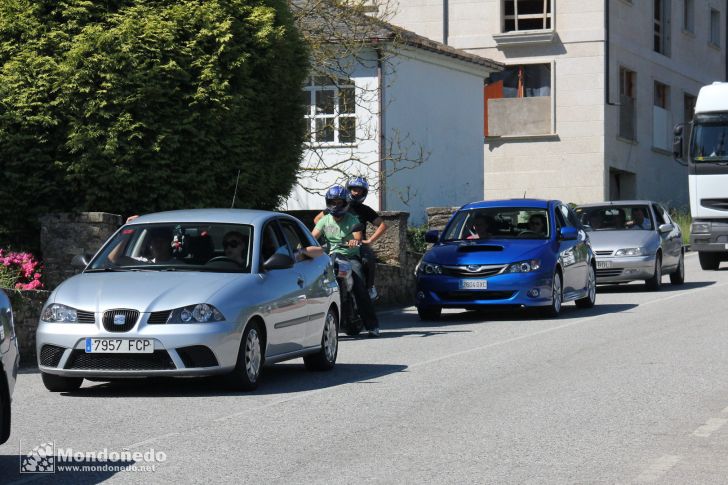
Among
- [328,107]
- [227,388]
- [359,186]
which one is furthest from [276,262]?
[328,107]

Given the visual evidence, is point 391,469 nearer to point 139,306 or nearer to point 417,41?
point 139,306

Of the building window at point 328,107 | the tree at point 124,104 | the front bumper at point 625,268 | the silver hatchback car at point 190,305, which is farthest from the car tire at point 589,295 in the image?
the building window at point 328,107

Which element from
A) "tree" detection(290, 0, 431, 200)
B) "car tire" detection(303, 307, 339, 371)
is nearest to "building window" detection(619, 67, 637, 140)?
"tree" detection(290, 0, 431, 200)

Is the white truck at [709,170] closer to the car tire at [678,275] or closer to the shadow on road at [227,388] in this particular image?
the car tire at [678,275]

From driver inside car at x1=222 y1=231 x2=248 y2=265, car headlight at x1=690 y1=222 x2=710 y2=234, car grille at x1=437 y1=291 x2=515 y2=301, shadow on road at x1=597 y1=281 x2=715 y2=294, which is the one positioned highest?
driver inside car at x1=222 y1=231 x2=248 y2=265

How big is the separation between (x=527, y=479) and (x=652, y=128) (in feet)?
140

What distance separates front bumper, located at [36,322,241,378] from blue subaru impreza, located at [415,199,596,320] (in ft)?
27.2

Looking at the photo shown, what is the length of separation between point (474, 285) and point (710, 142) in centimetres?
1285

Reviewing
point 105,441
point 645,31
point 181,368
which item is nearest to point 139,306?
point 181,368

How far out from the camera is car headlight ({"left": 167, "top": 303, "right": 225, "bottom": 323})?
11.0m

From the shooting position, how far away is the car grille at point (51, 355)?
11.1m

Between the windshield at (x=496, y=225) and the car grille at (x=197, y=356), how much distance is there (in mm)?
9403

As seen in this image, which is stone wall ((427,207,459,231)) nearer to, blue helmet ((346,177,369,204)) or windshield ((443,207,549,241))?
windshield ((443,207,549,241))

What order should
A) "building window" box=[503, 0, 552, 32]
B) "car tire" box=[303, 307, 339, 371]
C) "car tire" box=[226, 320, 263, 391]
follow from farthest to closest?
1. "building window" box=[503, 0, 552, 32]
2. "car tire" box=[303, 307, 339, 371]
3. "car tire" box=[226, 320, 263, 391]
